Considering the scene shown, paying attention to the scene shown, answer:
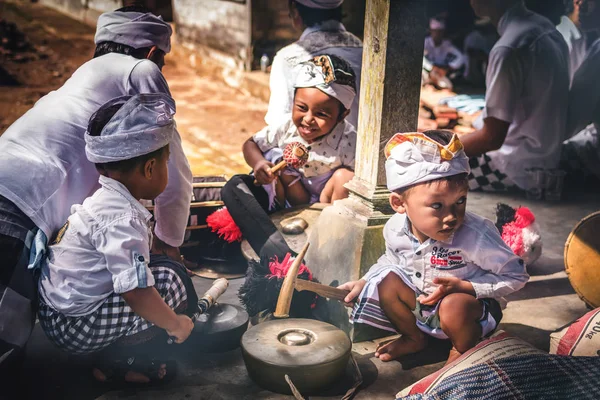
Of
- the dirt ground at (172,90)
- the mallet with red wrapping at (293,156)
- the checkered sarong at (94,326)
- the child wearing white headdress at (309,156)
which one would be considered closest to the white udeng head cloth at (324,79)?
the child wearing white headdress at (309,156)

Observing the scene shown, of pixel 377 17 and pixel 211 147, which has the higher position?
pixel 377 17

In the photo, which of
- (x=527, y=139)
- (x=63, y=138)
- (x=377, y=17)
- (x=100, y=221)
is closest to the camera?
(x=100, y=221)

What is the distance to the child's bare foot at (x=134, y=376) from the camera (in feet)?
9.88

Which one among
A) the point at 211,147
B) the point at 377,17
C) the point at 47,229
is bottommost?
the point at 211,147

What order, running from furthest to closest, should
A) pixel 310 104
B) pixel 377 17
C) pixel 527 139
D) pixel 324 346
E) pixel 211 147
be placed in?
pixel 211 147 < pixel 527 139 < pixel 310 104 < pixel 377 17 < pixel 324 346

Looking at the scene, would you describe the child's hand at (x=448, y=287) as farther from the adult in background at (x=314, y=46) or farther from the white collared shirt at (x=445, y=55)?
the white collared shirt at (x=445, y=55)

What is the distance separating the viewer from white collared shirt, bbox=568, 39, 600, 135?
19.4ft

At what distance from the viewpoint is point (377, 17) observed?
3.56 m

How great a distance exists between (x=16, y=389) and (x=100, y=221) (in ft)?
2.96

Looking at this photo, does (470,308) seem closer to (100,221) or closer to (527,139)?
(100,221)

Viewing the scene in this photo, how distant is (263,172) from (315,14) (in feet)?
4.65

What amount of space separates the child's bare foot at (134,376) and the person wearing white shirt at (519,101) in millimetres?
3407

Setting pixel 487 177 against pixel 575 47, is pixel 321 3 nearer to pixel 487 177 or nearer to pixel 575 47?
pixel 487 177

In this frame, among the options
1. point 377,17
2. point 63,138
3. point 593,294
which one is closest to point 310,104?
point 377,17
